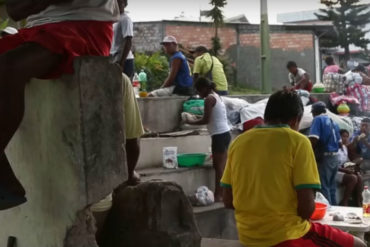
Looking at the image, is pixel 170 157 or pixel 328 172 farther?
pixel 328 172

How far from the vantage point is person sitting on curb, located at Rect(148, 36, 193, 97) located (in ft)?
31.9

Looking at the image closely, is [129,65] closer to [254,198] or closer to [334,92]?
[254,198]

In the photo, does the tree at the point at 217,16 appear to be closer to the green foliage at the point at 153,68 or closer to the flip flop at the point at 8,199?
the green foliage at the point at 153,68

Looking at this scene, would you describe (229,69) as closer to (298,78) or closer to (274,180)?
(298,78)

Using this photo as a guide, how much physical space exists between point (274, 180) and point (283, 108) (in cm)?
44

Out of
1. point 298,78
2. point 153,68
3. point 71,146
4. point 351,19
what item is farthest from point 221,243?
point 351,19

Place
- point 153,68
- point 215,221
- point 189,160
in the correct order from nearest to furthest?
point 215,221
point 189,160
point 153,68

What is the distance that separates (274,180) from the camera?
3498 millimetres

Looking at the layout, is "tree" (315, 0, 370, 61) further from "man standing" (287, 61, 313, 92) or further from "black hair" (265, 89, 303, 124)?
"black hair" (265, 89, 303, 124)

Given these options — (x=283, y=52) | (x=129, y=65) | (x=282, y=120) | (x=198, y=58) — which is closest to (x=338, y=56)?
(x=283, y=52)

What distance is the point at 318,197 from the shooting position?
6.45 metres

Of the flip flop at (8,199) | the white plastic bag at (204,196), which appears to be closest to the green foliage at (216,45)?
the white plastic bag at (204,196)

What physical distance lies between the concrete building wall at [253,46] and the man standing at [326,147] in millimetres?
11663

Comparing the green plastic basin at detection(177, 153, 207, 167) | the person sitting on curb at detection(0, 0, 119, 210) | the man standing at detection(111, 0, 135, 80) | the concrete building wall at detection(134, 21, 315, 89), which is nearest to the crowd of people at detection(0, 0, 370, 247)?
the person sitting on curb at detection(0, 0, 119, 210)
